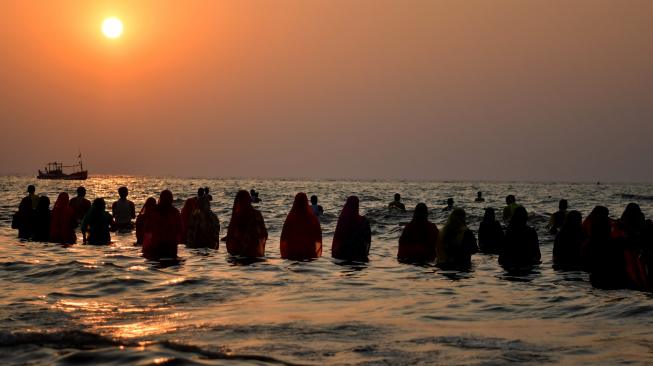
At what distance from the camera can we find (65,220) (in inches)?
746

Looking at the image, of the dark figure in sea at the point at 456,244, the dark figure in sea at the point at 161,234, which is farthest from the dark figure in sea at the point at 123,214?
the dark figure in sea at the point at 456,244

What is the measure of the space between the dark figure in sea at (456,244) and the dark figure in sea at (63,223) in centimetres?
913

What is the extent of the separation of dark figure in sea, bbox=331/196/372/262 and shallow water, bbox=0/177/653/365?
1.96 ft

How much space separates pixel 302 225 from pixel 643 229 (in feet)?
21.7

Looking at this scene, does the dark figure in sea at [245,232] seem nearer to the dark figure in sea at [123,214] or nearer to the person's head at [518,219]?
the person's head at [518,219]

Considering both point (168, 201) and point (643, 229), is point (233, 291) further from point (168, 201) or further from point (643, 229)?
point (643, 229)

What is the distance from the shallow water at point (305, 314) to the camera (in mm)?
7348

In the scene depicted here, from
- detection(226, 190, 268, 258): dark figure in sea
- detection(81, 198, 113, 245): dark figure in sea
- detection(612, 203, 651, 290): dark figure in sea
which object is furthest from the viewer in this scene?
detection(81, 198, 113, 245): dark figure in sea

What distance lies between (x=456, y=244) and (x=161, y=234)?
578 centimetres

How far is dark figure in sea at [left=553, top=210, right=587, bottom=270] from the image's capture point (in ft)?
47.6

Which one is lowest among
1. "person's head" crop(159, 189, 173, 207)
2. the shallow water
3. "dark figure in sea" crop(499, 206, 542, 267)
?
the shallow water

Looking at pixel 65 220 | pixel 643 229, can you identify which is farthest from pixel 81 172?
pixel 643 229

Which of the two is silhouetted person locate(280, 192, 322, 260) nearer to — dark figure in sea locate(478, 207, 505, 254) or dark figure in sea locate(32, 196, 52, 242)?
dark figure in sea locate(478, 207, 505, 254)

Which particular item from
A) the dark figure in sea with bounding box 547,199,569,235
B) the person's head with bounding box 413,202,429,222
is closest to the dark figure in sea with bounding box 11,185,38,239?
the person's head with bounding box 413,202,429,222
